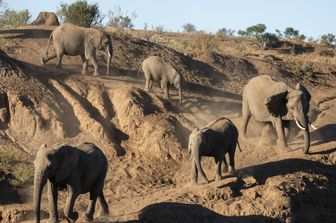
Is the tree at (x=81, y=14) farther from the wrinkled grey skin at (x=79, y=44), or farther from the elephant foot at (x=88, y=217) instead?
the elephant foot at (x=88, y=217)

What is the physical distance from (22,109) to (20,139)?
985 mm

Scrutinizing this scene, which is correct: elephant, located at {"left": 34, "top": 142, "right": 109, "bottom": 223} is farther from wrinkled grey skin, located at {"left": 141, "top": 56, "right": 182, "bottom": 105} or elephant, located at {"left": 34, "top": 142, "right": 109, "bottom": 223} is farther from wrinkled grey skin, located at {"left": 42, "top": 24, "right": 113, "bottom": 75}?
wrinkled grey skin, located at {"left": 42, "top": 24, "right": 113, "bottom": 75}

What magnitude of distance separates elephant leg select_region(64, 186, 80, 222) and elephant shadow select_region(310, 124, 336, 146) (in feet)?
33.0

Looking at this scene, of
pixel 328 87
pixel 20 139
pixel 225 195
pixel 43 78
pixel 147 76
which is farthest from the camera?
pixel 328 87

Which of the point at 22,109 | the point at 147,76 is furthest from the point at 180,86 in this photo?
the point at 22,109

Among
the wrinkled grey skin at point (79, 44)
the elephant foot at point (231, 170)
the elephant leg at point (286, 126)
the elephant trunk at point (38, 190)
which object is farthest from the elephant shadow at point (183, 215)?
the wrinkled grey skin at point (79, 44)

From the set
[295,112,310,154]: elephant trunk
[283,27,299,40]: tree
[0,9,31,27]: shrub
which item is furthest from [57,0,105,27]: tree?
[283,27,299,40]: tree

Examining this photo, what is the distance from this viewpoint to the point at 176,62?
28438 mm

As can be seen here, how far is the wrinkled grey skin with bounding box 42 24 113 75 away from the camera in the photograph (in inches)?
954

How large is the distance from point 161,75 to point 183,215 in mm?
9348

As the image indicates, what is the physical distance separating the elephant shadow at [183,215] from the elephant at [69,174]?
3.12 feet

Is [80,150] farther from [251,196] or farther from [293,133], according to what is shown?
[293,133]

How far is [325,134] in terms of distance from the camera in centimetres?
2303

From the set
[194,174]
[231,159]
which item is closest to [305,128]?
[231,159]
